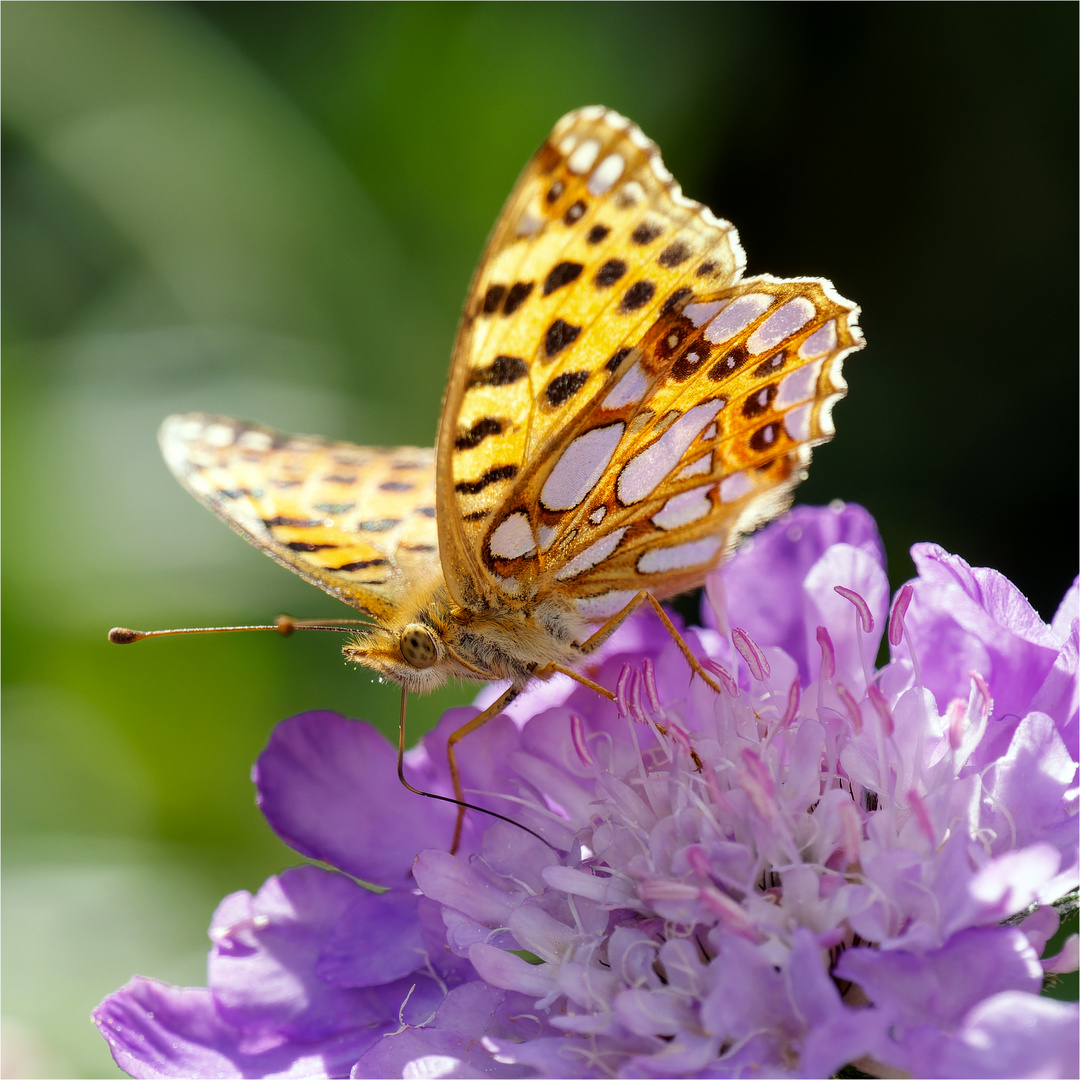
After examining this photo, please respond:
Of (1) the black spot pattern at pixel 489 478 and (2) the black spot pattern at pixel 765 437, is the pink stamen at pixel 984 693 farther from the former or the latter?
(1) the black spot pattern at pixel 489 478

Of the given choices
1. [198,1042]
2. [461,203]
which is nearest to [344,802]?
[198,1042]

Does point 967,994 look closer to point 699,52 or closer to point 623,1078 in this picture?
point 623,1078

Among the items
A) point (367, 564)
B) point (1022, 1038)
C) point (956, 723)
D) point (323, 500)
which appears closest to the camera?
point (1022, 1038)

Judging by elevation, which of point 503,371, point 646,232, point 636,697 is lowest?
point 636,697

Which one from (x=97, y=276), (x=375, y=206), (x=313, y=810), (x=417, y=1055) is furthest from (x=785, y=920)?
(x=97, y=276)

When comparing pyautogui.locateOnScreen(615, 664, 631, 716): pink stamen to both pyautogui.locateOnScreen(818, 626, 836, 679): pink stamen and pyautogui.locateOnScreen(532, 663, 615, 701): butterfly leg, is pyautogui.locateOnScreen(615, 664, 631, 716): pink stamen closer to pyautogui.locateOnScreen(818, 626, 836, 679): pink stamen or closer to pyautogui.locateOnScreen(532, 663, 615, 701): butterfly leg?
pyautogui.locateOnScreen(532, 663, 615, 701): butterfly leg

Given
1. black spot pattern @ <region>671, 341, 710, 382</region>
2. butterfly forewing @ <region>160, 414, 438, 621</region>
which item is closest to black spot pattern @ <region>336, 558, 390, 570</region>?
butterfly forewing @ <region>160, 414, 438, 621</region>

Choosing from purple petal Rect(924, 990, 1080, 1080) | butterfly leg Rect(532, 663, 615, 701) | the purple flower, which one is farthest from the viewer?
butterfly leg Rect(532, 663, 615, 701)

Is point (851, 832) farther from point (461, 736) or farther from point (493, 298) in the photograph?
point (493, 298)
